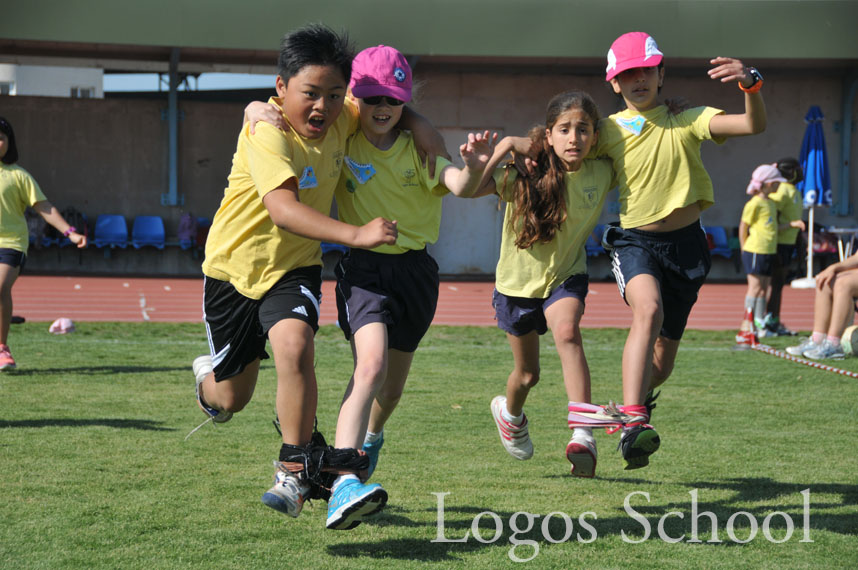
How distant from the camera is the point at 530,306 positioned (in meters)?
5.16

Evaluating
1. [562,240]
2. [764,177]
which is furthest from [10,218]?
[764,177]

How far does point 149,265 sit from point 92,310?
A: 7.09 metres

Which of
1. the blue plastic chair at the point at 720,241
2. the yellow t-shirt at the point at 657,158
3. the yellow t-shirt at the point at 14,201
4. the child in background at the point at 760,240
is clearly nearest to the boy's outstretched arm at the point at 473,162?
the yellow t-shirt at the point at 657,158

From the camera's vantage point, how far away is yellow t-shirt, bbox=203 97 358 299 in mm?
4234

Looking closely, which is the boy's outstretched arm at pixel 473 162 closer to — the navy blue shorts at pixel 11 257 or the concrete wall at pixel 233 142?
the navy blue shorts at pixel 11 257

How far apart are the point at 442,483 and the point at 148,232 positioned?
55.7ft

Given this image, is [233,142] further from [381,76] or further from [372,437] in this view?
[381,76]

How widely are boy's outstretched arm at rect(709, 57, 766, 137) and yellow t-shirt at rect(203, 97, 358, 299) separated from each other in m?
1.74

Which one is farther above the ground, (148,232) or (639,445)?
(148,232)

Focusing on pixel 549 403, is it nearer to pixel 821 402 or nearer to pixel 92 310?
pixel 821 402

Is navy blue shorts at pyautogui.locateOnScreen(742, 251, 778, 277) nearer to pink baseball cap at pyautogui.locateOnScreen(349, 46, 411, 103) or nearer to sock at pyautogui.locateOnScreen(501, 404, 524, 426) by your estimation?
sock at pyautogui.locateOnScreen(501, 404, 524, 426)

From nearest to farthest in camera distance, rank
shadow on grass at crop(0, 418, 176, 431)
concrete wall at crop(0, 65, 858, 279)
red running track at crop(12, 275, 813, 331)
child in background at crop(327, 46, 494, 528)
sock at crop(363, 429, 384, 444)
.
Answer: child in background at crop(327, 46, 494, 528), sock at crop(363, 429, 384, 444), shadow on grass at crop(0, 418, 176, 431), red running track at crop(12, 275, 813, 331), concrete wall at crop(0, 65, 858, 279)

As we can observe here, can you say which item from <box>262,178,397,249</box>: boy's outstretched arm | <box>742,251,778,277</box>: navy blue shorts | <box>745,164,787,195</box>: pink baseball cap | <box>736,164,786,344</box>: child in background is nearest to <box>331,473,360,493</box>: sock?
<box>262,178,397,249</box>: boy's outstretched arm

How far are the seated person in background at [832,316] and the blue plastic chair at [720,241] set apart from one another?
11.2 metres
